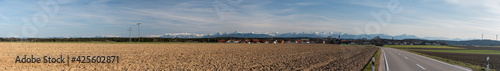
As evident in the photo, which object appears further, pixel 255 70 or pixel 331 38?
pixel 331 38

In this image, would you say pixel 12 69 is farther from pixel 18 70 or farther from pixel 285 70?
pixel 285 70

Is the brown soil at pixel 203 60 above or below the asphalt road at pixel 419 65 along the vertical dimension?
above

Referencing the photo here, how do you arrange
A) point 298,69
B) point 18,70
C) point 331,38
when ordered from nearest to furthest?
point 18,70 → point 298,69 → point 331,38

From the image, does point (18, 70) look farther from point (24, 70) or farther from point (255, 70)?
point (255, 70)

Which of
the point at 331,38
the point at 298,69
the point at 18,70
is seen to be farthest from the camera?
the point at 331,38

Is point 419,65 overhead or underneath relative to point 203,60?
underneath

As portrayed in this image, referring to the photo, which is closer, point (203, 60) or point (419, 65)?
point (419, 65)

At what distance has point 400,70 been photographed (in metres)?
20.5

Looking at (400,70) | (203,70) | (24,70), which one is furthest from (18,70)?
(400,70)

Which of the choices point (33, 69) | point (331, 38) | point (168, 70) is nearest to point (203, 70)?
point (168, 70)

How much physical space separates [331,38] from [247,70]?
144989 mm

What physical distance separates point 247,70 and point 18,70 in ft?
52.0

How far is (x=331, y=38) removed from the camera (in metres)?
158

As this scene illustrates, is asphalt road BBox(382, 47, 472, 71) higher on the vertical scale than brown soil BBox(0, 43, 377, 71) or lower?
lower
